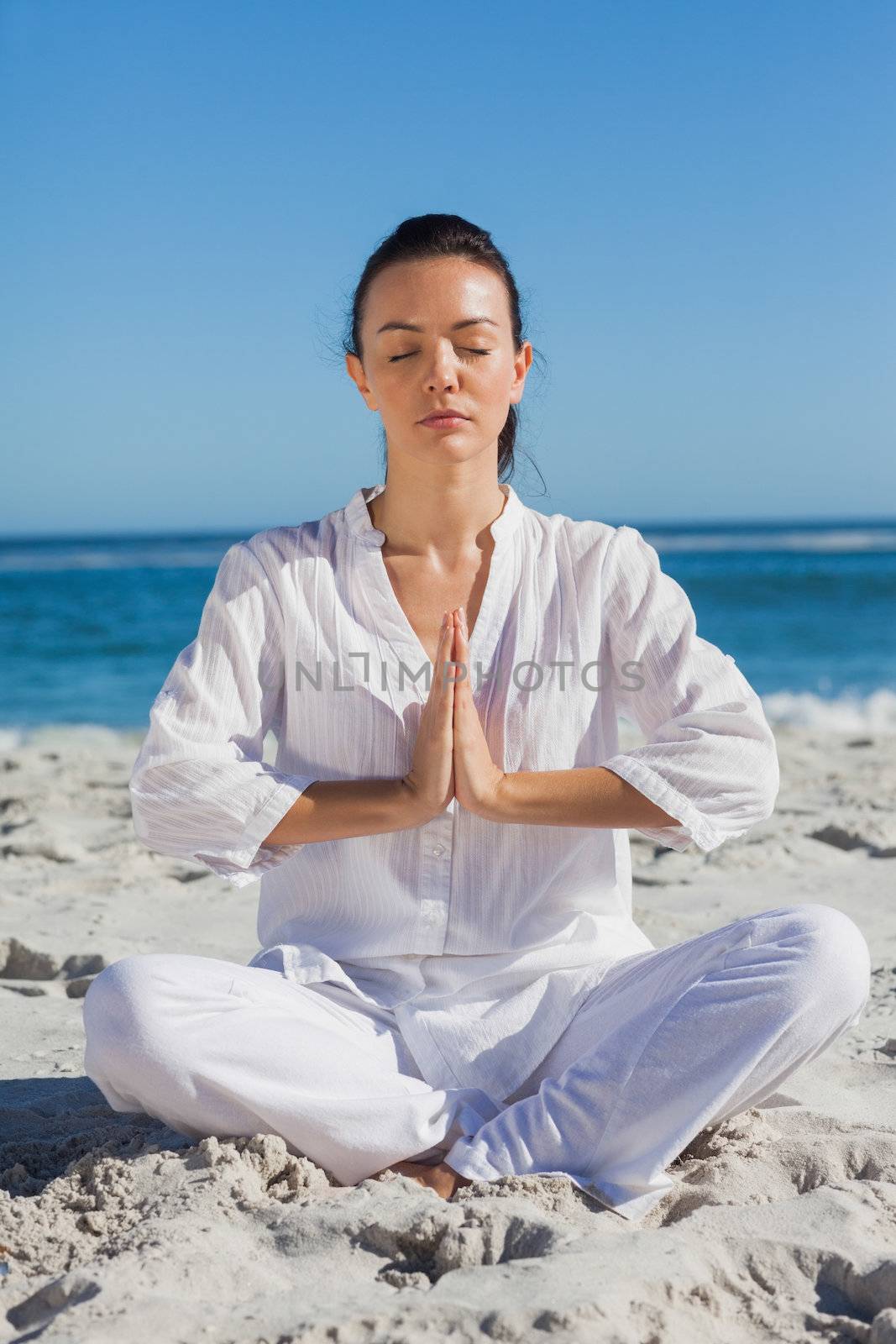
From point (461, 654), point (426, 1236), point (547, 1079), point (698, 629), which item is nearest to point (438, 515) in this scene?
point (461, 654)

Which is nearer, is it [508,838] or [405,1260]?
[405,1260]

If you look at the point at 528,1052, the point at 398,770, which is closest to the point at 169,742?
the point at 398,770

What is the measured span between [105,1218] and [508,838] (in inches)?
36.0

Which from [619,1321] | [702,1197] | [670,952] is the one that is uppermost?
[670,952]

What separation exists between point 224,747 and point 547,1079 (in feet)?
2.63

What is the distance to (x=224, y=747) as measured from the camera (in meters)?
2.39

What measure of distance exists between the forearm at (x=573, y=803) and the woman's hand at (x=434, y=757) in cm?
9

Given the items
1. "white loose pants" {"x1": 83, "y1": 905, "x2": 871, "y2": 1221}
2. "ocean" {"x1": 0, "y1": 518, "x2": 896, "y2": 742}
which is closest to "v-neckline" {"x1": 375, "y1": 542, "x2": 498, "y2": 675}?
"white loose pants" {"x1": 83, "y1": 905, "x2": 871, "y2": 1221}

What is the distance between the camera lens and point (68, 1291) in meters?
1.77

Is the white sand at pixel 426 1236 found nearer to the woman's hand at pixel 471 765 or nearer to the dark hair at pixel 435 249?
the woman's hand at pixel 471 765

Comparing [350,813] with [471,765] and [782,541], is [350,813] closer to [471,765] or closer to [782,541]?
[471,765]

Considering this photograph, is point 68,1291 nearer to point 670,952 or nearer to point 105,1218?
point 105,1218

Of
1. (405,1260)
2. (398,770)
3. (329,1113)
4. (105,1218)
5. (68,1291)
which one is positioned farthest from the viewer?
(398,770)

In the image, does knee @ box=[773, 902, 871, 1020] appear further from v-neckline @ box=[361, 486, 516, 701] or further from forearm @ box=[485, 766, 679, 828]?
v-neckline @ box=[361, 486, 516, 701]
